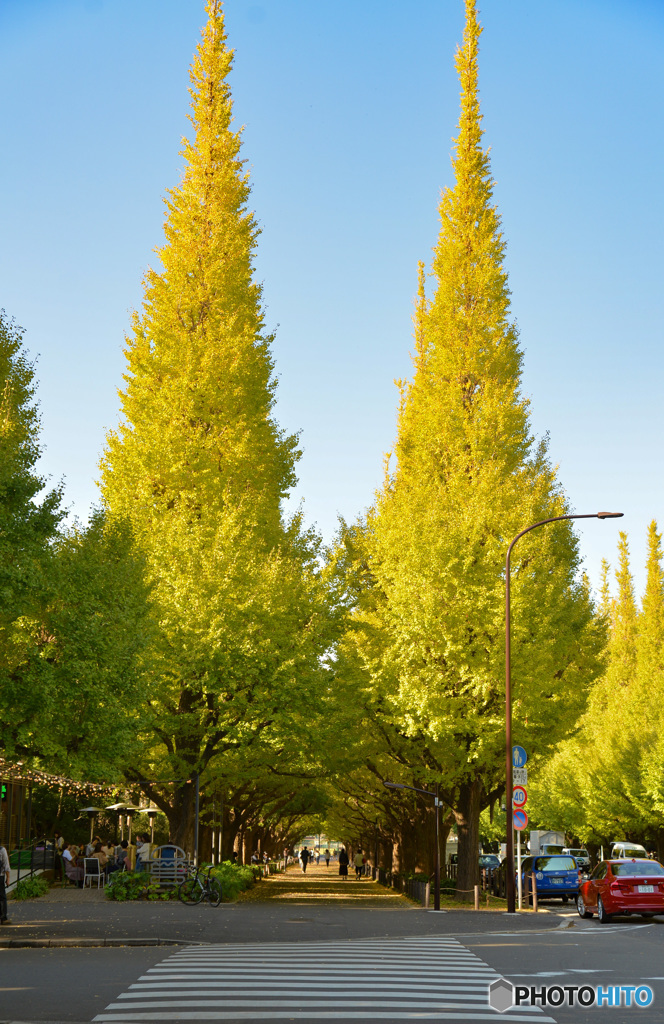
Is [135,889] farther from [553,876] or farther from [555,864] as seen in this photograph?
[555,864]

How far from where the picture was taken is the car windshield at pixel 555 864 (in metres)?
38.5

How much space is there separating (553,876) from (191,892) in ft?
55.1

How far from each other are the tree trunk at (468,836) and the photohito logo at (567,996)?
2141 cm

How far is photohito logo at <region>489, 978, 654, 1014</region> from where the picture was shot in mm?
11039

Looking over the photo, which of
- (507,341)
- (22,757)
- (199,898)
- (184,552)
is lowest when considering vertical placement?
(199,898)

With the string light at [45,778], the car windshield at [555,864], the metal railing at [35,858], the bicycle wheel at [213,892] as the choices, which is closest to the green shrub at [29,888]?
the string light at [45,778]

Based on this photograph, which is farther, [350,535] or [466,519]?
[350,535]

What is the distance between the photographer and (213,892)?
86.0 feet

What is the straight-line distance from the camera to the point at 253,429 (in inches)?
1319

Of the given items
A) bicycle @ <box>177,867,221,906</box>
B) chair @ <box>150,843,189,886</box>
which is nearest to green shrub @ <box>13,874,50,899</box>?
chair @ <box>150,843,189,886</box>

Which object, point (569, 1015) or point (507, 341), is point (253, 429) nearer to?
point (507, 341)

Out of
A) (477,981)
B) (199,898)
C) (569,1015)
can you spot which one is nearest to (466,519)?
(199,898)

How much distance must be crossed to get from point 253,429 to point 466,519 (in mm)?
7056

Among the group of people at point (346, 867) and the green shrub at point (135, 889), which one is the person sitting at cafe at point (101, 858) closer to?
the green shrub at point (135, 889)
